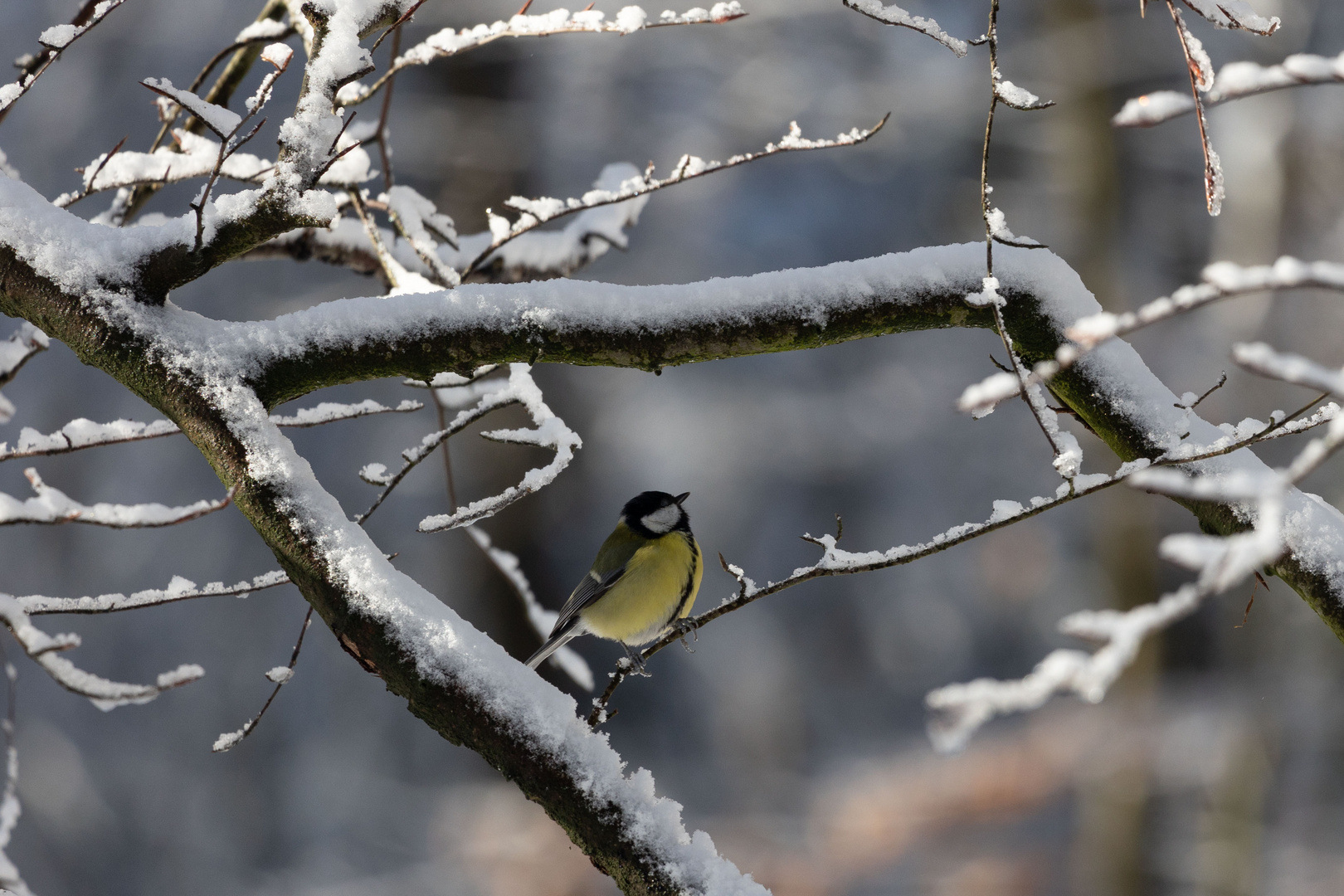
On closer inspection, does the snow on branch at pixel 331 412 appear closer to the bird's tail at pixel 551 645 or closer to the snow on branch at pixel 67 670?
the snow on branch at pixel 67 670

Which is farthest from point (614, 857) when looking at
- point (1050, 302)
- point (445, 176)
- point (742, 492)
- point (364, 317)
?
point (742, 492)

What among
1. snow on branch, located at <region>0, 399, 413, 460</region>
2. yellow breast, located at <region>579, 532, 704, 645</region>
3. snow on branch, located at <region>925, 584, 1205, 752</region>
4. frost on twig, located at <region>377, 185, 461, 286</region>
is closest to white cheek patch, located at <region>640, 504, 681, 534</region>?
yellow breast, located at <region>579, 532, 704, 645</region>

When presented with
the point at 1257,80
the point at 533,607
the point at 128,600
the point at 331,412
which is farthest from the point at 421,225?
the point at 1257,80

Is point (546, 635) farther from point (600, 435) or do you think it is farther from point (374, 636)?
point (600, 435)

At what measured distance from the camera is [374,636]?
111 cm

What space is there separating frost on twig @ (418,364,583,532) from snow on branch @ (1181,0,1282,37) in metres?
0.98

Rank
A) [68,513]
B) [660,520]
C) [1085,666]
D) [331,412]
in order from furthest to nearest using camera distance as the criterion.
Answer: [660,520], [331,412], [68,513], [1085,666]

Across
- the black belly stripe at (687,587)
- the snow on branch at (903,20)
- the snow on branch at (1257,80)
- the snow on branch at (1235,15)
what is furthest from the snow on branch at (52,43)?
the black belly stripe at (687,587)

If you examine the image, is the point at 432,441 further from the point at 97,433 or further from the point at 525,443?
the point at 97,433

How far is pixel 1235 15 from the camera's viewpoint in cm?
107

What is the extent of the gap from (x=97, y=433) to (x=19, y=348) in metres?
0.45

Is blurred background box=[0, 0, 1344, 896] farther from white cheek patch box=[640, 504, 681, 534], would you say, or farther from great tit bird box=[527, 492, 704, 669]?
great tit bird box=[527, 492, 704, 669]

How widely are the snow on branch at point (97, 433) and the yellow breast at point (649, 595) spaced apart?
4.28 feet

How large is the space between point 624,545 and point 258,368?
174 cm
